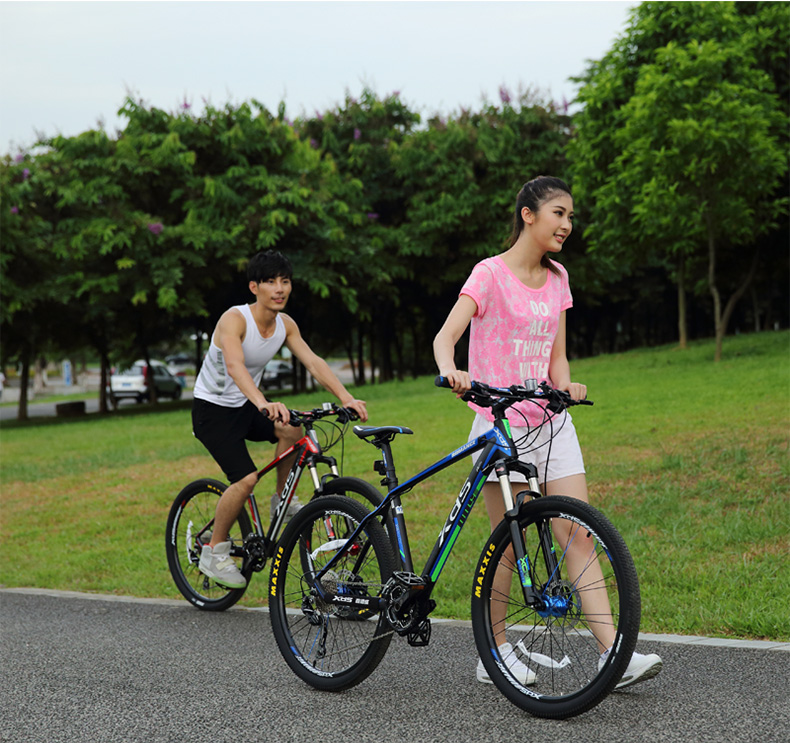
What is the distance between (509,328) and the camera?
4395 millimetres

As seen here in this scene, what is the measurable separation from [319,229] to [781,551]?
2165cm

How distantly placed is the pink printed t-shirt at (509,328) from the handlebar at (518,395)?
28 cm

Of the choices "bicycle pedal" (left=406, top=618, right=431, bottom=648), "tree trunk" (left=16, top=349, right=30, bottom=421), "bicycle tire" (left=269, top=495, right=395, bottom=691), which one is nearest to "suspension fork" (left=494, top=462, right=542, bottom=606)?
"bicycle pedal" (left=406, top=618, right=431, bottom=648)

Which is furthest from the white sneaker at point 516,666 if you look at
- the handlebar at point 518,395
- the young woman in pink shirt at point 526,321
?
the handlebar at point 518,395

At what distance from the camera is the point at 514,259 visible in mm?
4473

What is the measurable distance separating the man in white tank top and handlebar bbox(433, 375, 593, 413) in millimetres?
2022

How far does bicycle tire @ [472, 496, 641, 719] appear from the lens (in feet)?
12.1

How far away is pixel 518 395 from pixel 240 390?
2488mm

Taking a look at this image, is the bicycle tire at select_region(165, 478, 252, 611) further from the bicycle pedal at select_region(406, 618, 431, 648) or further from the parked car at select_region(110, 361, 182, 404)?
the parked car at select_region(110, 361, 182, 404)

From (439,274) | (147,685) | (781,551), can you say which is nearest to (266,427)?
(147,685)

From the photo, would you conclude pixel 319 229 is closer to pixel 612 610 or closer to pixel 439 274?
pixel 439 274

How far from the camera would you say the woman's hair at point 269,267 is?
5996 millimetres

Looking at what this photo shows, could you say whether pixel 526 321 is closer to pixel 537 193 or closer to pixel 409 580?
pixel 537 193

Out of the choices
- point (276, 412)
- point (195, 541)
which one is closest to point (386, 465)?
point (276, 412)
